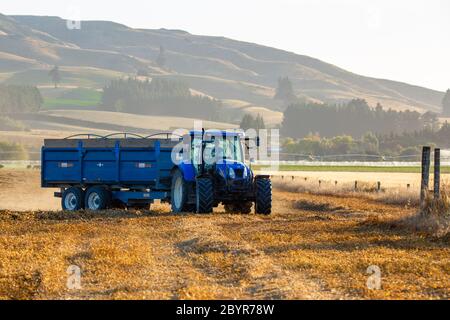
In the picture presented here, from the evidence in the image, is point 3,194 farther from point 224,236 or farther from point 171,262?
point 171,262

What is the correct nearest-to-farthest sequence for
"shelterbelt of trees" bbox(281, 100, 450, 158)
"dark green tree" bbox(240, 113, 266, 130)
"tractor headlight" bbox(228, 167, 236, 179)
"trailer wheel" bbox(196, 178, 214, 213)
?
"trailer wheel" bbox(196, 178, 214, 213)
"tractor headlight" bbox(228, 167, 236, 179)
"dark green tree" bbox(240, 113, 266, 130)
"shelterbelt of trees" bbox(281, 100, 450, 158)

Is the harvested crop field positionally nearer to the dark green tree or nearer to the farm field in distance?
the farm field in distance

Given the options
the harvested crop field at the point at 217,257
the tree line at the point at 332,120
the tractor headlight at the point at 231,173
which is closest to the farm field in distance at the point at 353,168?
the tractor headlight at the point at 231,173

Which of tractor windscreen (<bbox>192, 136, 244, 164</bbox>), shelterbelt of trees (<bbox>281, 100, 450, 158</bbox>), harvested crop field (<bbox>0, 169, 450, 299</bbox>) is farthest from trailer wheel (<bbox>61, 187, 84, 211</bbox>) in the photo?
shelterbelt of trees (<bbox>281, 100, 450, 158</bbox>)

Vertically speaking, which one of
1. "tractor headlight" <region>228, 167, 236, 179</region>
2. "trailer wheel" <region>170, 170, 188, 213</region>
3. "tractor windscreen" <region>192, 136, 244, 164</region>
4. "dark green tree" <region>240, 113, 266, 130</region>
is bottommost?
"trailer wheel" <region>170, 170, 188, 213</region>

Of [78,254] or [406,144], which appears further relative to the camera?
[406,144]

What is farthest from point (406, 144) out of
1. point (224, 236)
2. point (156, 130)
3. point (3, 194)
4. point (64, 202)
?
point (224, 236)

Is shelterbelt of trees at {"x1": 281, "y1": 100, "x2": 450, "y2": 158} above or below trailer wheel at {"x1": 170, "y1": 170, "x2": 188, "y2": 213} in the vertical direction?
above

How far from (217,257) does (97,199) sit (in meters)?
14.9

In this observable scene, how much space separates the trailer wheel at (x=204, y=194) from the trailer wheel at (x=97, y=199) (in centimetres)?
A: 483

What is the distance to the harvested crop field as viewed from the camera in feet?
41.2
